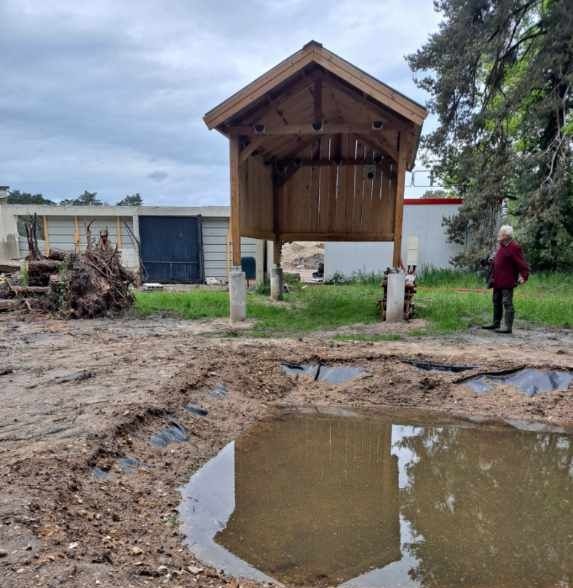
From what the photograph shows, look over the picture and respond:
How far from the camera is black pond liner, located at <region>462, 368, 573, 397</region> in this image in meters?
4.80

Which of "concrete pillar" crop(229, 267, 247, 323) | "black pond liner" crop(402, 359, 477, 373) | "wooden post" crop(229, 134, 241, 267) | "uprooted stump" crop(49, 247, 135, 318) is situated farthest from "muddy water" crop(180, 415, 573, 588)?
"uprooted stump" crop(49, 247, 135, 318)

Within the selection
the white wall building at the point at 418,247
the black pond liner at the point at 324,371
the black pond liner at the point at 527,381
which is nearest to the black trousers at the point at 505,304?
the black pond liner at the point at 527,381

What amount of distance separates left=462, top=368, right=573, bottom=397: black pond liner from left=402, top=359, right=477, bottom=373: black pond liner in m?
0.20

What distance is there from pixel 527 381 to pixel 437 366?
0.94 meters

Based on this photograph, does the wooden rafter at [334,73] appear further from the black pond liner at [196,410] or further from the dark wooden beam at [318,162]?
the black pond liner at [196,410]

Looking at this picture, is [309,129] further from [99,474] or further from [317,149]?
[99,474]

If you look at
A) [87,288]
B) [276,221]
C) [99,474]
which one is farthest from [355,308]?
[99,474]

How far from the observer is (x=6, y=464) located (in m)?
2.82

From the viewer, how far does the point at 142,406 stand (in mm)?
3867

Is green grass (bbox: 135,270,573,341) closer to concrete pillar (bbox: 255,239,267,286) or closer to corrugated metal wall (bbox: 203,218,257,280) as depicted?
concrete pillar (bbox: 255,239,267,286)

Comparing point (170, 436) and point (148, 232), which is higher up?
point (148, 232)

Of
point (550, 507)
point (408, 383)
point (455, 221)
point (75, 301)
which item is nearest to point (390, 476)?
point (550, 507)

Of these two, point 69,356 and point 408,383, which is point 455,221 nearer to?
point 408,383

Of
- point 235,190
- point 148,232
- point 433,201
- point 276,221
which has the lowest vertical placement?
point 148,232
